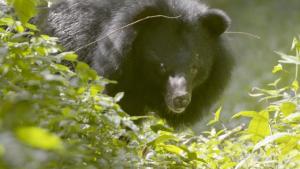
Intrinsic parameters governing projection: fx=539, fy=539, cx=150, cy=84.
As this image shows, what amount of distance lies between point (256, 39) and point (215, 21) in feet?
14.8

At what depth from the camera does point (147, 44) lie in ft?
10.9

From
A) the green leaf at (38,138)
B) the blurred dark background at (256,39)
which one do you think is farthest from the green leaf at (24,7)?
the blurred dark background at (256,39)

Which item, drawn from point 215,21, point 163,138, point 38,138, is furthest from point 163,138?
point 215,21

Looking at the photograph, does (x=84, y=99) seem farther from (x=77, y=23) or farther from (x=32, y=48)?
(x=77, y=23)

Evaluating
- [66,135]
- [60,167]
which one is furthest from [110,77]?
[60,167]

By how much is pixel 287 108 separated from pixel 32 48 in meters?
0.91

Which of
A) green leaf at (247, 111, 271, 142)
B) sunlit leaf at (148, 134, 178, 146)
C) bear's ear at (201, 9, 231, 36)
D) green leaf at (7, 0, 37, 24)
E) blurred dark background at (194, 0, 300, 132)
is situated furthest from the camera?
blurred dark background at (194, 0, 300, 132)

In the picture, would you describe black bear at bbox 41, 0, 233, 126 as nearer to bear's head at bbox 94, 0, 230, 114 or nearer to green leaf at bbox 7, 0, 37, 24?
bear's head at bbox 94, 0, 230, 114

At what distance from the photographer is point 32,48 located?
1697 millimetres

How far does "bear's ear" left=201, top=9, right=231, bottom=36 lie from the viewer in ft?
11.1

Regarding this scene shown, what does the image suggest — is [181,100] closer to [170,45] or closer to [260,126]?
[170,45]

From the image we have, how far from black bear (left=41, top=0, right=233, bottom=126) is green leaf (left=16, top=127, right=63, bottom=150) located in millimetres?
2394

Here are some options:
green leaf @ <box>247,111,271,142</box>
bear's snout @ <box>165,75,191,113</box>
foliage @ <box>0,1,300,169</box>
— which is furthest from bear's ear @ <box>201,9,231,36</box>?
green leaf @ <box>247,111,271,142</box>

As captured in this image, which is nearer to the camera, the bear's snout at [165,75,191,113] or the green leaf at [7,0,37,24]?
the green leaf at [7,0,37,24]
